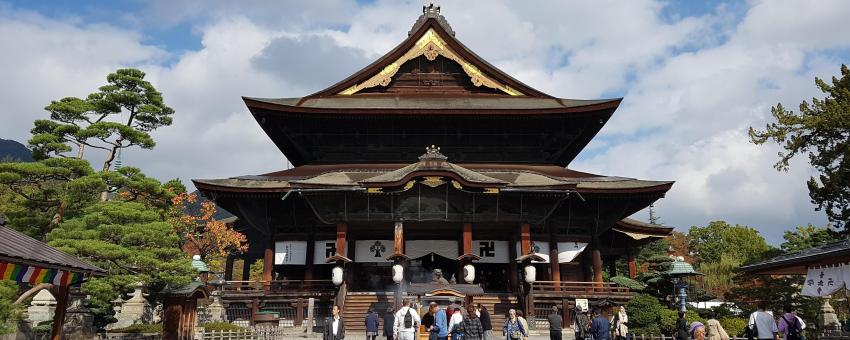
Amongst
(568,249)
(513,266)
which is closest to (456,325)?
(513,266)

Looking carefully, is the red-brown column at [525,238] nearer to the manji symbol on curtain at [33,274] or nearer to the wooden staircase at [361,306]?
the wooden staircase at [361,306]

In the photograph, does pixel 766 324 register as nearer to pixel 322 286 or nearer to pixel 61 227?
pixel 322 286

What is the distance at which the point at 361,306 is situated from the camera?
74.2 feet

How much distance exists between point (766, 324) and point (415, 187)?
1410 centimetres

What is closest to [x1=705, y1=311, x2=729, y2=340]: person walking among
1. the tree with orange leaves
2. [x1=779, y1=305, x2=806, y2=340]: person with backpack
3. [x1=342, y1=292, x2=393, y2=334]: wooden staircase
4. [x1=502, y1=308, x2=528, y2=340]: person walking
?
[x1=779, y1=305, x2=806, y2=340]: person with backpack

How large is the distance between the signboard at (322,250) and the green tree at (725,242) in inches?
1798

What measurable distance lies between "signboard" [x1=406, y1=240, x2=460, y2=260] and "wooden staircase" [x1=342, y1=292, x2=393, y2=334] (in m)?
3.32

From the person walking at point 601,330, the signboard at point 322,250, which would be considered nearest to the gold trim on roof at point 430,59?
the signboard at point 322,250

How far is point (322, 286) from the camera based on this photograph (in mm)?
25234

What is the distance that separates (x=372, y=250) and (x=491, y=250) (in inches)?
216

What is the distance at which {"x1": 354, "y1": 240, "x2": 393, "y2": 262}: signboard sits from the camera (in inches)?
1022

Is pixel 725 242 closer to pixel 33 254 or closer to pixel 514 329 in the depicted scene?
pixel 514 329

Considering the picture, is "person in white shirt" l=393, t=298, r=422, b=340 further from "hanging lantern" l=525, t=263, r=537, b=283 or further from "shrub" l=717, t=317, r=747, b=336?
"shrub" l=717, t=317, r=747, b=336

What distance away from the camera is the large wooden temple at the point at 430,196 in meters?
23.5
